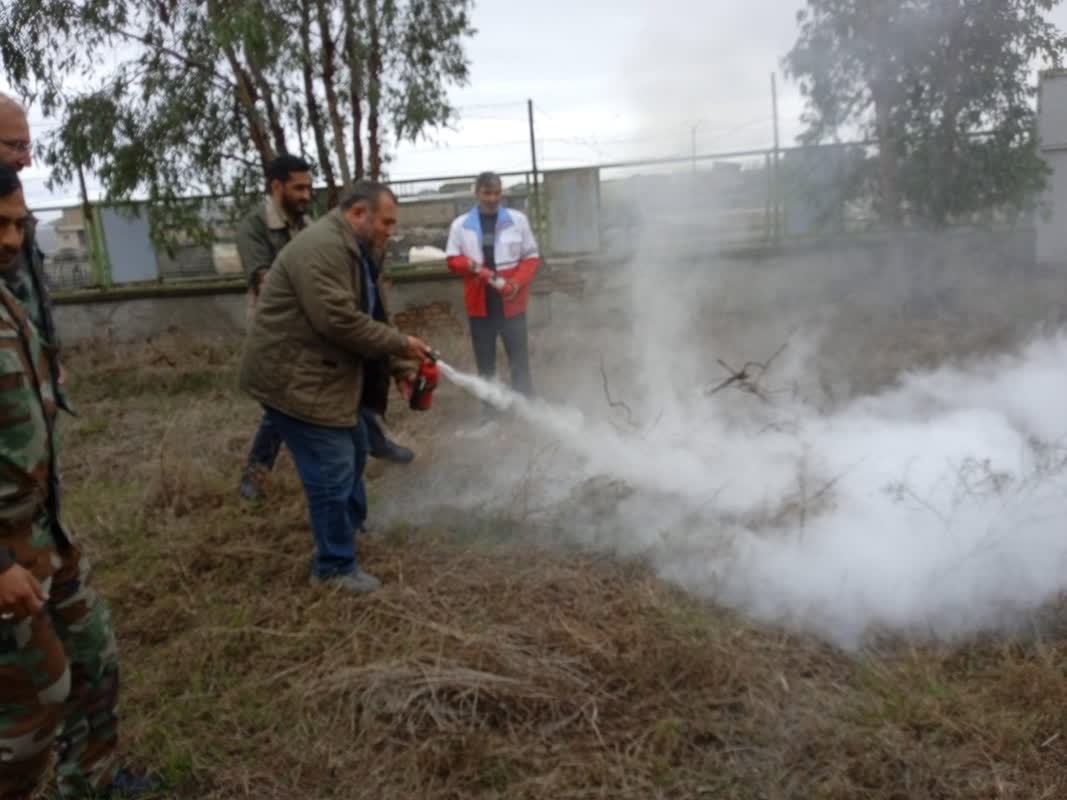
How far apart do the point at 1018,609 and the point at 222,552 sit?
11.2 ft

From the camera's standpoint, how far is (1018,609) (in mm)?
3381

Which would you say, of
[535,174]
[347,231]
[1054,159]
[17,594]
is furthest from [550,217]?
[17,594]

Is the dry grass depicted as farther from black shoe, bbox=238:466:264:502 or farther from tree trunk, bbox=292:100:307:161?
tree trunk, bbox=292:100:307:161

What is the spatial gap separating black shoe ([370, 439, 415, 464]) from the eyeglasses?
117 inches

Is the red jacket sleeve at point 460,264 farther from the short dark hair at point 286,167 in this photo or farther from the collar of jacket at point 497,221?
the short dark hair at point 286,167

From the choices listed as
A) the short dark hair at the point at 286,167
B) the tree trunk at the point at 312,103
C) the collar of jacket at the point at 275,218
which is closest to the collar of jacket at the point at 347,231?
the short dark hair at the point at 286,167

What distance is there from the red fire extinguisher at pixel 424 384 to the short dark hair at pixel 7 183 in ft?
6.87

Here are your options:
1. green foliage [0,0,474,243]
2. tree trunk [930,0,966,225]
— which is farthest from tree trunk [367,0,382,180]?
tree trunk [930,0,966,225]

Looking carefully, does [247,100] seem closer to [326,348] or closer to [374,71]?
[374,71]

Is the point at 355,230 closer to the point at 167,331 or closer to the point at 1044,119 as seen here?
the point at 167,331

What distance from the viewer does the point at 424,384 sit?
4.18m

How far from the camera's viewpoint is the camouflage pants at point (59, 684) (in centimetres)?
216

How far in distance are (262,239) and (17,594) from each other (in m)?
3.31

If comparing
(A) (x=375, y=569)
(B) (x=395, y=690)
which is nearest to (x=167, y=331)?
(A) (x=375, y=569)
